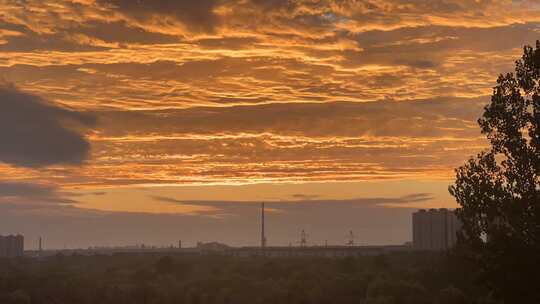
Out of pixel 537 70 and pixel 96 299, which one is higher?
pixel 537 70

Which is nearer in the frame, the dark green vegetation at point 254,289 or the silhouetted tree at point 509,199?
the silhouetted tree at point 509,199

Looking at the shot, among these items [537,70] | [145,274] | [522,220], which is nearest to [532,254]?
[522,220]

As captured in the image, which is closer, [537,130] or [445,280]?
[537,130]

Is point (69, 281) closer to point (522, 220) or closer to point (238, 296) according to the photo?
point (238, 296)

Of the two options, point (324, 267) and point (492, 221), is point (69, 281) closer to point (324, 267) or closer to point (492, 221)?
point (324, 267)

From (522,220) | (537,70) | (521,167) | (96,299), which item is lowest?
(96,299)

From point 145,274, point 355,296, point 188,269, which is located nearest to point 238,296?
point 355,296

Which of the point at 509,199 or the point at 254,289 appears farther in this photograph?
the point at 254,289

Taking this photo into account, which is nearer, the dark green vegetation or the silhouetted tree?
the silhouetted tree

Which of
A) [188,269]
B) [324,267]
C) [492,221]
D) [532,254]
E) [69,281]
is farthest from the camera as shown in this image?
[188,269]

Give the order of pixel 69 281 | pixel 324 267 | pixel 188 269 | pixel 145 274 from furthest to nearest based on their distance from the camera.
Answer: pixel 188 269 < pixel 324 267 < pixel 145 274 < pixel 69 281
